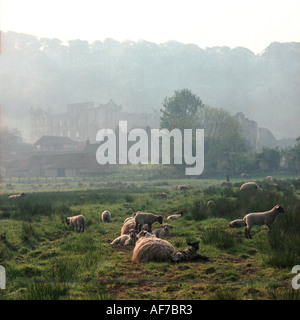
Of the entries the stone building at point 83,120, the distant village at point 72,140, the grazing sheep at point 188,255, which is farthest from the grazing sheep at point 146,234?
the stone building at point 83,120

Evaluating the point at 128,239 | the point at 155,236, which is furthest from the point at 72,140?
the point at 155,236

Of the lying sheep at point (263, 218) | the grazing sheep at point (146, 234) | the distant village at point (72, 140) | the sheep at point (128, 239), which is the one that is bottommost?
the sheep at point (128, 239)

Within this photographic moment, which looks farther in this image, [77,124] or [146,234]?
[77,124]

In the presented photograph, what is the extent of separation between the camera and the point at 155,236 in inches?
400

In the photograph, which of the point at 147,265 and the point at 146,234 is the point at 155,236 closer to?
the point at 146,234

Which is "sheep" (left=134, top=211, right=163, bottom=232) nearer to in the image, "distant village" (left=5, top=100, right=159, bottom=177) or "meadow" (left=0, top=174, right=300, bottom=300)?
"meadow" (left=0, top=174, right=300, bottom=300)

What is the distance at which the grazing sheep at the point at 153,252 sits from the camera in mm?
8938

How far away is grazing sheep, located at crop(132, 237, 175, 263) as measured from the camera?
29.3 feet

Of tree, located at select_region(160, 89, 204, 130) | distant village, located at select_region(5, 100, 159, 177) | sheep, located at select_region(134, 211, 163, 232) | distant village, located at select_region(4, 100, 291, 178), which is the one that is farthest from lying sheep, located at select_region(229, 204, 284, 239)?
distant village, located at select_region(5, 100, 159, 177)

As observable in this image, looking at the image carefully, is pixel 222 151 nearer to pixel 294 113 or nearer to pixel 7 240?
pixel 7 240

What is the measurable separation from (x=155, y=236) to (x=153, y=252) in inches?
47.2

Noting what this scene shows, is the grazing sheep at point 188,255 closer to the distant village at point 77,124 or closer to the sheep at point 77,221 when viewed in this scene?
the sheep at point 77,221
